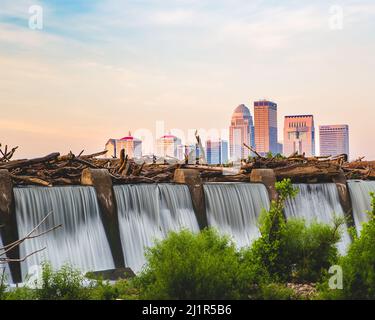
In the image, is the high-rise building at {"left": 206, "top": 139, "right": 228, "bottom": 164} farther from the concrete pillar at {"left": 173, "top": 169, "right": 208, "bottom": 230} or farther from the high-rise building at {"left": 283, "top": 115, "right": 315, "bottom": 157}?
the high-rise building at {"left": 283, "top": 115, "right": 315, "bottom": 157}

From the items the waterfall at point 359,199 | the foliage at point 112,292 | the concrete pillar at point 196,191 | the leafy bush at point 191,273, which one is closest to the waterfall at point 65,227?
the concrete pillar at point 196,191

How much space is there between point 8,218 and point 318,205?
1407 cm

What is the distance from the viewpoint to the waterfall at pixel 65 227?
20.0 metres

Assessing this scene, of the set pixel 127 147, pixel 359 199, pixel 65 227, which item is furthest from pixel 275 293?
pixel 359 199

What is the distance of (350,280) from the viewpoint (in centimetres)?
1508

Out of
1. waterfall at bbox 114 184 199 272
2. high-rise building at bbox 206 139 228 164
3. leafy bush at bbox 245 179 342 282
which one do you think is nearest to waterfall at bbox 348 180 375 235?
high-rise building at bbox 206 139 228 164

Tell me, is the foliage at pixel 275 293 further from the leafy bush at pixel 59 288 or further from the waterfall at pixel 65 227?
the waterfall at pixel 65 227

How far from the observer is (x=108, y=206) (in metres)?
22.0

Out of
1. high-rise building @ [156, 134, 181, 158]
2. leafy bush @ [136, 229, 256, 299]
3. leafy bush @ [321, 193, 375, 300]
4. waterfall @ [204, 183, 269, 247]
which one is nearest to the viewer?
leafy bush @ [136, 229, 256, 299]

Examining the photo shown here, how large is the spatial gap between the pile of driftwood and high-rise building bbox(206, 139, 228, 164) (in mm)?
2019

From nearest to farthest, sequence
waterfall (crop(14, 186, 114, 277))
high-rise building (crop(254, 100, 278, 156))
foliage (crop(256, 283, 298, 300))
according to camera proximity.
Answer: foliage (crop(256, 283, 298, 300)) → waterfall (crop(14, 186, 114, 277)) → high-rise building (crop(254, 100, 278, 156))

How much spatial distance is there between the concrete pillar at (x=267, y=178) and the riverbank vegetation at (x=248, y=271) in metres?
8.98

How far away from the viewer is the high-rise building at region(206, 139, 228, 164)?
32.0 m
